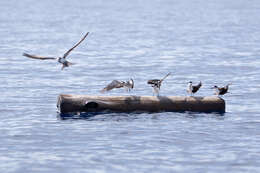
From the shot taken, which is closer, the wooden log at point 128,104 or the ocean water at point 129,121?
the ocean water at point 129,121

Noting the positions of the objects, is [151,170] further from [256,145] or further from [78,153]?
[256,145]

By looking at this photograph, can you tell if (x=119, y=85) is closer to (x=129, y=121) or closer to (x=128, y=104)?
(x=128, y=104)

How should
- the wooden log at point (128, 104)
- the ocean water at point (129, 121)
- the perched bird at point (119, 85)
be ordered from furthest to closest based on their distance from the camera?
the perched bird at point (119, 85), the wooden log at point (128, 104), the ocean water at point (129, 121)

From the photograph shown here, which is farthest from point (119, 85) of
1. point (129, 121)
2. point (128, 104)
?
point (129, 121)

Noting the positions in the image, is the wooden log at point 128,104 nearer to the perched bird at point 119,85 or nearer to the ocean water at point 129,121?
the ocean water at point 129,121

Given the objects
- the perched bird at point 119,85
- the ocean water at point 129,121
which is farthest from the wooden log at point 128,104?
the perched bird at point 119,85

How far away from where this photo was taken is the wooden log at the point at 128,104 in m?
35.4

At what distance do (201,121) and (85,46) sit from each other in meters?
48.6

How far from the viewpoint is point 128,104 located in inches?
1398

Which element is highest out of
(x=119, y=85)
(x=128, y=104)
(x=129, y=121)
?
(x=119, y=85)

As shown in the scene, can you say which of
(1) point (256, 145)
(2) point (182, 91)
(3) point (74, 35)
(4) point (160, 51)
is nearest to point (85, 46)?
(4) point (160, 51)

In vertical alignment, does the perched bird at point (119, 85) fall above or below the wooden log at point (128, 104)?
above

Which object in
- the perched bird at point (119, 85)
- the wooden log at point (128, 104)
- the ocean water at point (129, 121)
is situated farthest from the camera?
the perched bird at point (119, 85)

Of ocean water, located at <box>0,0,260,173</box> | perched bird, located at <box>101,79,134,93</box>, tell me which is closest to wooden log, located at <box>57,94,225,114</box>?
ocean water, located at <box>0,0,260,173</box>
